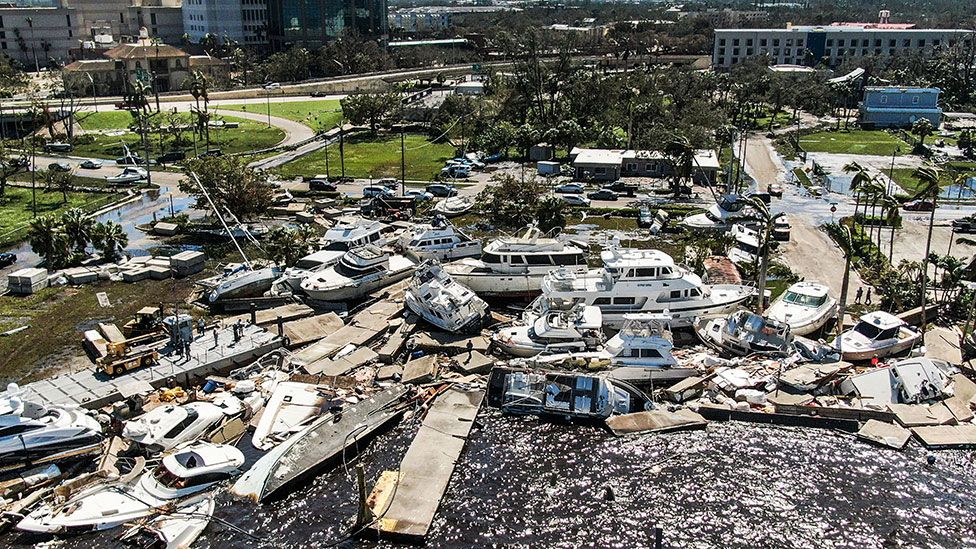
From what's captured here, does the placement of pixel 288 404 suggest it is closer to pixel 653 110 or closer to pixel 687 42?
pixel 653 110

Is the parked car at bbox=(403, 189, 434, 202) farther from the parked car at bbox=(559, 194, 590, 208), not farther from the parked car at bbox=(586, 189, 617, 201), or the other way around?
the parked car at bbox=(586, 189, 617, 201)

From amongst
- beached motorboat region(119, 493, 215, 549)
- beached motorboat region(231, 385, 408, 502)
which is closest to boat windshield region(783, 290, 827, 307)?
beached motorboat region(231, 385, 408, 502)

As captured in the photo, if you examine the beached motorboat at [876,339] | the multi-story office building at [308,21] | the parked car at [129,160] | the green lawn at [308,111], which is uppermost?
the multi-story office building at [308,21]

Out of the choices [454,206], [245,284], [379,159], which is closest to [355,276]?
[245,284]

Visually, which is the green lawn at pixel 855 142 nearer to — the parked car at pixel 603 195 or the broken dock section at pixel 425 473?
the parked car at pixel 603 195

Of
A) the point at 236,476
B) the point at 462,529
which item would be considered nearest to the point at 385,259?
the point at 236,476

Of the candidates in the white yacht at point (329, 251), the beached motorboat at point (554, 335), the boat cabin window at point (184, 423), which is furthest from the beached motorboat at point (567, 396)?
the white yacht at point (329, 251)
